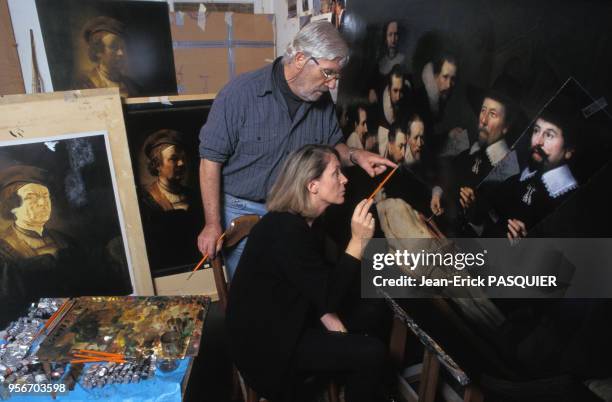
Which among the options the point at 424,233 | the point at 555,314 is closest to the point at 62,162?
the point at 424,233

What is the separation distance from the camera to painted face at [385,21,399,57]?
1235 millimetres

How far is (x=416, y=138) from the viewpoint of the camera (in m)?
1.20

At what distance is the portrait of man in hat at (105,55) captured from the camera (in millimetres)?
2346

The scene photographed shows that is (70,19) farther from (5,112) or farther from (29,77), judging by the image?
(5,112)

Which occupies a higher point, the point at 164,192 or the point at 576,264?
the point at 576,264

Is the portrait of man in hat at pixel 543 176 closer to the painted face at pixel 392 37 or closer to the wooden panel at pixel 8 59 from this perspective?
the painted face at pixel 392 37

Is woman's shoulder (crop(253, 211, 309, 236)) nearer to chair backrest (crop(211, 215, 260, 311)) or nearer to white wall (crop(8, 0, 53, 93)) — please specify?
chair backrest (crop(211, 215, 260, 311))

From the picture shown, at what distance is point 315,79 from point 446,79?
60cm

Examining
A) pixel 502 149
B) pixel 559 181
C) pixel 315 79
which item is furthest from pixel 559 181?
pixel 315 79

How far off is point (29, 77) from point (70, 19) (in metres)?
0.42

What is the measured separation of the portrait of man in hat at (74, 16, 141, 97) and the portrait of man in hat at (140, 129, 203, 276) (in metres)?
0.51

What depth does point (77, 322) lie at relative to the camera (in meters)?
1.44

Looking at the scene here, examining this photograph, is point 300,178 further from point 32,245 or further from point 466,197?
point 32,245

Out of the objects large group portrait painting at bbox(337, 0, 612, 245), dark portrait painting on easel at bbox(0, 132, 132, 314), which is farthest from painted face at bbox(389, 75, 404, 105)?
dark portrait painting on easel at bbox(0, 132, 132, 314)
